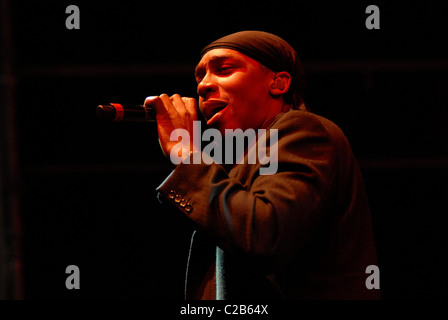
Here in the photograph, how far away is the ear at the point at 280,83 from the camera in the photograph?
1.31 m

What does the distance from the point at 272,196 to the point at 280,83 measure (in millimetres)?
420

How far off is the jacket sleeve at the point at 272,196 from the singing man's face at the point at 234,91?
0.17 m

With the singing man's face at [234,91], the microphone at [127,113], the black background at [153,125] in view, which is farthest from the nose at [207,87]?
the black background at [153,125]

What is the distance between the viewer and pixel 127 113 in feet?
4.13

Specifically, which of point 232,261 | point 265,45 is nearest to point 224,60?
point 265,45

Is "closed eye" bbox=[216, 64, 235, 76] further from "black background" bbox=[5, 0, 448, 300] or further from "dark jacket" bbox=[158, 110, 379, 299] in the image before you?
"black background" bbox=[5, 0, 448, 300]

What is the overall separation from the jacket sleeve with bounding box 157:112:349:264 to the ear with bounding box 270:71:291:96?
201 millimetres

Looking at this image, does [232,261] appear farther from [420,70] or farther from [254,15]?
[420,70]

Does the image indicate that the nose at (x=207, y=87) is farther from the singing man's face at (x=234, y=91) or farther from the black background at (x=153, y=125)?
the black background at (x=153, y=125)

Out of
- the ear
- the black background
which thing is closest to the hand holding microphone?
the ear

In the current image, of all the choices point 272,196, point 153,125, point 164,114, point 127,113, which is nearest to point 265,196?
point 272,196

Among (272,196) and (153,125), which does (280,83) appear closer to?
(272,196)

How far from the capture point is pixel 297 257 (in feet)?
3.65
